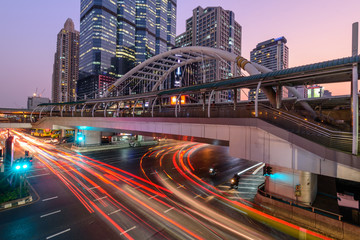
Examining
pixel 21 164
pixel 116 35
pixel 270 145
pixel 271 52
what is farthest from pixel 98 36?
pixel 271 52

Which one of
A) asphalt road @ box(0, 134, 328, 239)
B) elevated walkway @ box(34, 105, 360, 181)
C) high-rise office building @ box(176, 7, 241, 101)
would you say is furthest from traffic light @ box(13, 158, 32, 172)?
high-rise office building @ box(176, 7, 241, 101)

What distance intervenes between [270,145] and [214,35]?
13552cm

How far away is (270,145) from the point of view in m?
10.9

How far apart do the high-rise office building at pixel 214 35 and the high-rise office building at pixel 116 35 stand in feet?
180

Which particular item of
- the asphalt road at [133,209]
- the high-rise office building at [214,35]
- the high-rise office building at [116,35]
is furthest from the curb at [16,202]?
the high-rise office building at [116,35]

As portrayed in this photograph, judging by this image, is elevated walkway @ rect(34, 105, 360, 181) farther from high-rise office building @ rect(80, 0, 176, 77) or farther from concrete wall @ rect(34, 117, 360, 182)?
high-rise office building @ rect(80, 0, 176, 77)

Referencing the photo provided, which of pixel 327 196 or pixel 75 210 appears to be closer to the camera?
pixel 75 210

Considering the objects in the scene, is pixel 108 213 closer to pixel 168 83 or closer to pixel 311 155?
pixel 311 155

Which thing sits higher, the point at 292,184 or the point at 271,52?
the point at 271,52

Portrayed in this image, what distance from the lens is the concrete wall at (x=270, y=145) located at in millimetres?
8711

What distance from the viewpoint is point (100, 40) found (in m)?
140

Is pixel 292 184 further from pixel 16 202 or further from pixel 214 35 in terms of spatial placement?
pixel 214 35

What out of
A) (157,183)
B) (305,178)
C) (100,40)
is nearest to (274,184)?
(305,178)

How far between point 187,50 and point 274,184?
117ft
